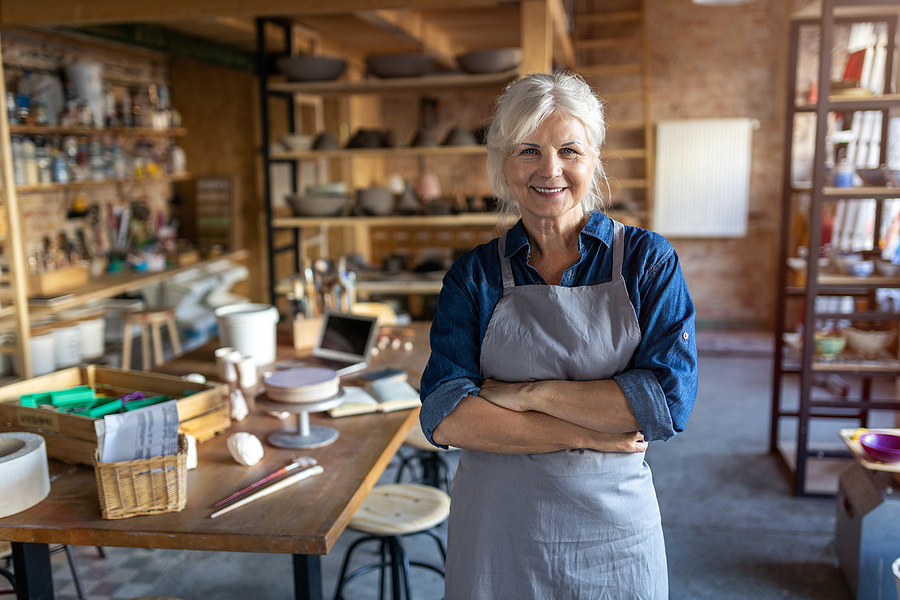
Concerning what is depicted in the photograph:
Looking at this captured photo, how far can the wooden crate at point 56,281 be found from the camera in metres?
5.00

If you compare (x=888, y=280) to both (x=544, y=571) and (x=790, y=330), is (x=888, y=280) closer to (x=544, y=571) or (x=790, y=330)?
(x=544, y=571)

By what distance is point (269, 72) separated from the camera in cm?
535

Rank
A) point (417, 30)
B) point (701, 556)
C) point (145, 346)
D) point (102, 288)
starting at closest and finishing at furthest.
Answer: point (701, 556) → point (102, 288) → point (145, 346) → point (417, 30)

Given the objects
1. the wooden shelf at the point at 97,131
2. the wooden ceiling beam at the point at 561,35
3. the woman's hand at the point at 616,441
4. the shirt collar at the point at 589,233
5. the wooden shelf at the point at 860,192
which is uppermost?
the wooden ceiling beam at the point at 561,35

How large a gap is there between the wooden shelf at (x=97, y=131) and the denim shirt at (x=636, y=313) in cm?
467

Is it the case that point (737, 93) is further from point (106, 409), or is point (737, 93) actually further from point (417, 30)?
point (106, 409)

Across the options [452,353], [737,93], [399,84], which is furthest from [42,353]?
[737,93]

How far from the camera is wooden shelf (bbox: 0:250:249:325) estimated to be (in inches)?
189

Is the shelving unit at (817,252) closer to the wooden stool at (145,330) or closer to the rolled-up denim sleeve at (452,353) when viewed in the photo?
the rolled-up denim sleeve at (452,353)

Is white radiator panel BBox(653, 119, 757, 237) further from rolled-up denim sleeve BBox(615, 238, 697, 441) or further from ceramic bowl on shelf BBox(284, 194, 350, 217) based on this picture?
rolled-up denim sleeve BBox(615, 238, 697, 441)

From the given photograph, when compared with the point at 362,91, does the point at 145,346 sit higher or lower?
lower

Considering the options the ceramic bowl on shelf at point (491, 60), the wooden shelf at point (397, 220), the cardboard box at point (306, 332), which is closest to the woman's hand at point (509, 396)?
the cardboard box at point (306, 332)

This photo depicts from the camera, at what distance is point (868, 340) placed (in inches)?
151

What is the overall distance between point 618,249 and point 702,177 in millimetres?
6515
